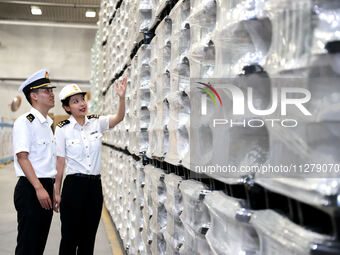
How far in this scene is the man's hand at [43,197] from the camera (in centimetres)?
321

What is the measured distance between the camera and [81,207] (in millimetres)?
3684

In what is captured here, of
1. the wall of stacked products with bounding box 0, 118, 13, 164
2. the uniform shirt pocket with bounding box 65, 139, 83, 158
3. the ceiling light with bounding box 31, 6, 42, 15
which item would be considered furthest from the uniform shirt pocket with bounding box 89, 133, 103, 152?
the ceiling light with bounding box 31, 6, 42, 15

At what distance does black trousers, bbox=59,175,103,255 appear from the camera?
3.65m

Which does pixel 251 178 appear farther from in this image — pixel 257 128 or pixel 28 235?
pixel 28 235

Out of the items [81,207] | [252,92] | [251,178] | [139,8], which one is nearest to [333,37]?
[252,92]

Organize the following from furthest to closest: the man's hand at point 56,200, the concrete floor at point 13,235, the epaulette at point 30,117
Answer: the concrete floor at point 13,235, the man's hand at point 56,200, the epaulette at point 30,117

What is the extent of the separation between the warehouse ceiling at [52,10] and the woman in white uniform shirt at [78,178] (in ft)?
49.0

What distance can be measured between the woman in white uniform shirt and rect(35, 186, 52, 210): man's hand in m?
0.34

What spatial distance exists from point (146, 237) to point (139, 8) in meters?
1.68

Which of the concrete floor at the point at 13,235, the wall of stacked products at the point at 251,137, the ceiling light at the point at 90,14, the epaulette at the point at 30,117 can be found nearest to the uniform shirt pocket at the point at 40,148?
the epaulette at the point at 30,117

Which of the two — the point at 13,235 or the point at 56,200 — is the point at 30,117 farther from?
the point at 13,235

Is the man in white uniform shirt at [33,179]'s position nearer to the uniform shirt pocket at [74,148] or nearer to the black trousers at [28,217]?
the black trousers at [28,217]

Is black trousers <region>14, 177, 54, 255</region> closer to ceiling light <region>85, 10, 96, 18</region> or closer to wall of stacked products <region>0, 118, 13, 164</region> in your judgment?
wall of stacked products <region>0, 118, 13, 164</region>

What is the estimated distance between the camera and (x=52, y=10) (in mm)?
19062
